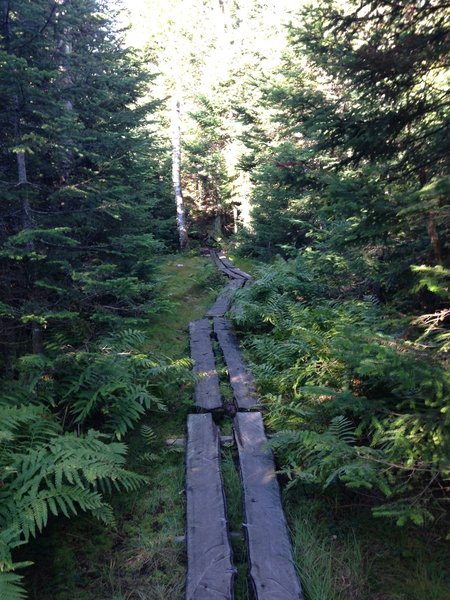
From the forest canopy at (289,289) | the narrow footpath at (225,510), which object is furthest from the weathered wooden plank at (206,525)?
the forest canopy at (289,289)

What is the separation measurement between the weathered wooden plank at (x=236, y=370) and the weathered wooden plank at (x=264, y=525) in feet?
2.97

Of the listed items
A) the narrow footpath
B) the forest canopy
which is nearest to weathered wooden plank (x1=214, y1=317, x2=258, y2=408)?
the narrow footpath

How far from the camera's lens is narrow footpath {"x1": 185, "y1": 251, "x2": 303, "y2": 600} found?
322 centimetres

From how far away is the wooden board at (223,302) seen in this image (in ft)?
38.2

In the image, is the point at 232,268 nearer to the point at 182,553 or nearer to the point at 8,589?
the point at 182,553

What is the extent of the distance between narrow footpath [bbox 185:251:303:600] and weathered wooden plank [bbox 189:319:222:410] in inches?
0.7

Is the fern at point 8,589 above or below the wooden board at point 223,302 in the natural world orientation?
below

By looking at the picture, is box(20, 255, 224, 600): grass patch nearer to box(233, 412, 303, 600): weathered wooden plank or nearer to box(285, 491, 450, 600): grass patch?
box(233, 412, 303, 600): weathered wooden plank

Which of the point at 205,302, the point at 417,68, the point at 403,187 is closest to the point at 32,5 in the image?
the point at 417,68

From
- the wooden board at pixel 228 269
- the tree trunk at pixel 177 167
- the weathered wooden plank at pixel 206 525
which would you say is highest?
the tree trunk at pixel 177 167

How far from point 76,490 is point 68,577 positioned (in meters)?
0.74

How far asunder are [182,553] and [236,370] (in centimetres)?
389

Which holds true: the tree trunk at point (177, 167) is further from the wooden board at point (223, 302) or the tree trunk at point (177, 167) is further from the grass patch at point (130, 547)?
the grass patch at point (130, 547)

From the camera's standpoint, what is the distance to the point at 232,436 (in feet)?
18.1
